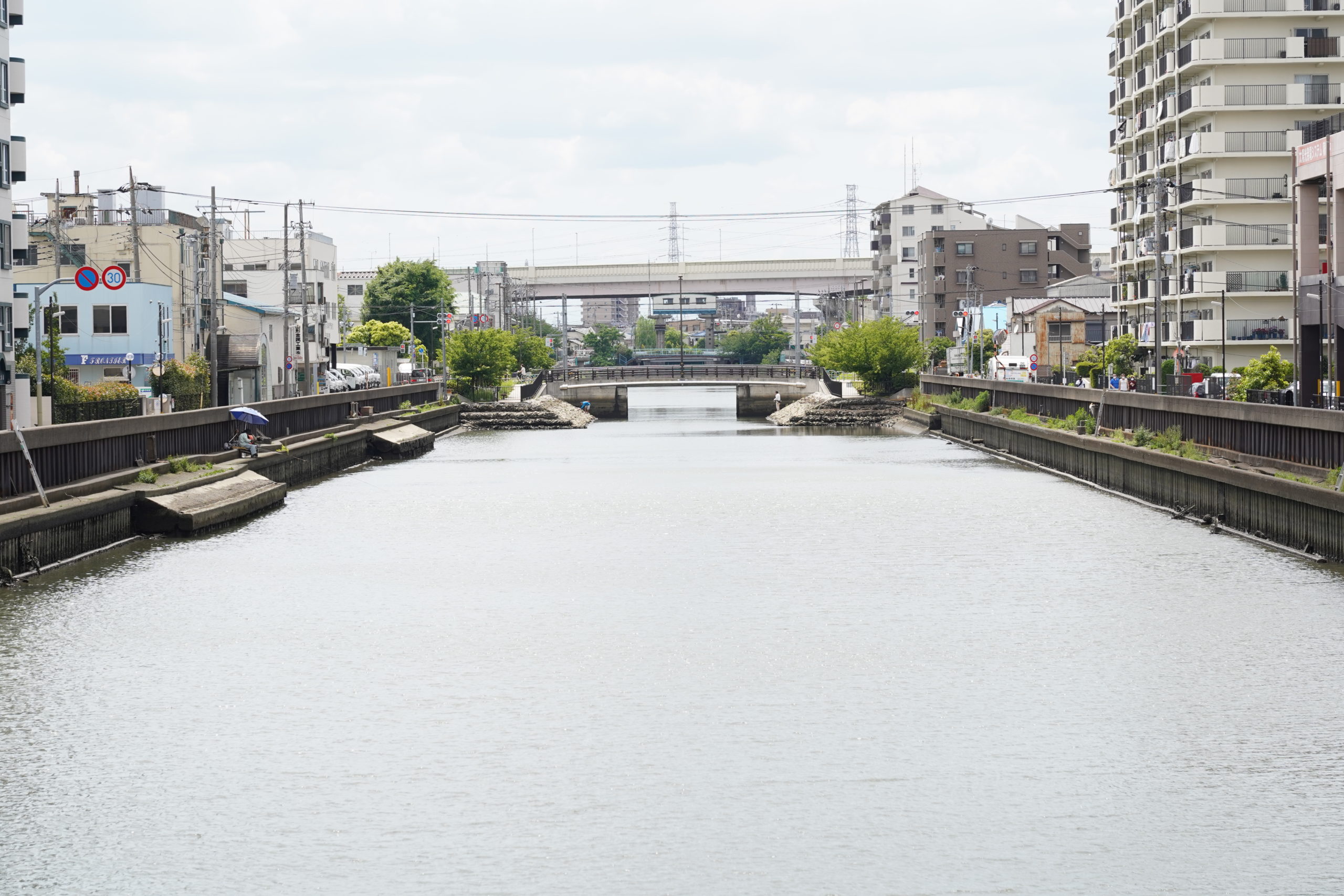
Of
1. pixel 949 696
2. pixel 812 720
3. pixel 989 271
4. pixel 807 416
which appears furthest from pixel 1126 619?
pixel 989 271

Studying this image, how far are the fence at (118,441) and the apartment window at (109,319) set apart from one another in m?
11.8

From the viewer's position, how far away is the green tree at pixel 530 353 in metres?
169

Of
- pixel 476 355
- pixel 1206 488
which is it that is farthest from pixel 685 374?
pixel 1206 488

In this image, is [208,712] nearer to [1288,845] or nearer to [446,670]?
[446,670]

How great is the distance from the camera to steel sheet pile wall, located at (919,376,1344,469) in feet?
120

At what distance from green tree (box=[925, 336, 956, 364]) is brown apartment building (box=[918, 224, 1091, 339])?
5.26 m

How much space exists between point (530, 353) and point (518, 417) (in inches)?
2216

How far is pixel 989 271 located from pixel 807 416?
47.0 meters

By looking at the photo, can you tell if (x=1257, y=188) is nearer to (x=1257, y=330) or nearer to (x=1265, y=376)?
(x=1257, y=330)

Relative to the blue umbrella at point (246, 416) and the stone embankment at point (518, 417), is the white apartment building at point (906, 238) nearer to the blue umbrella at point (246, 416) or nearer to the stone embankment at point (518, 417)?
the stone embankment at point (518, 417)

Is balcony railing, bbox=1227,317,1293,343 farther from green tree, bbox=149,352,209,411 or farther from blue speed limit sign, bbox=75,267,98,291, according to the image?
blue speed limit sign, bbox=75,267,98,291

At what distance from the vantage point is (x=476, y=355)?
12862cm

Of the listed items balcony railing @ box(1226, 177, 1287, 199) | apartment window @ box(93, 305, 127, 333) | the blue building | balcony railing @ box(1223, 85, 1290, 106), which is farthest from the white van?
apartment window @ box(93, 305, 127, 333)

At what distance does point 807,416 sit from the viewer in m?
116
